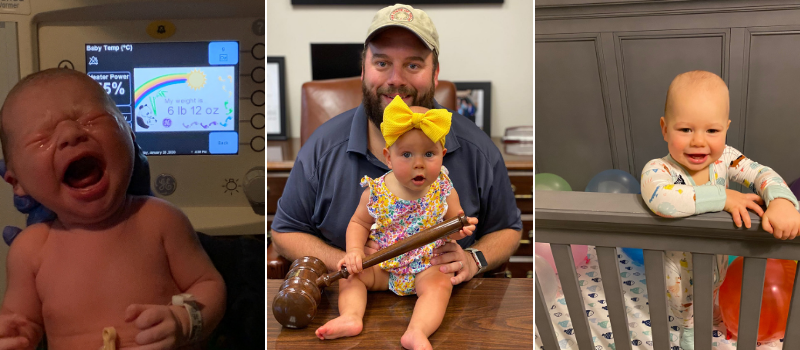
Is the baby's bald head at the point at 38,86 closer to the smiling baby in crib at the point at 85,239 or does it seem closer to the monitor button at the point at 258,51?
the smiling baby in crib at the point at 85,239

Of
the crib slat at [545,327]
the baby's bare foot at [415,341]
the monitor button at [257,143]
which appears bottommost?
the crib slat at [545,327]

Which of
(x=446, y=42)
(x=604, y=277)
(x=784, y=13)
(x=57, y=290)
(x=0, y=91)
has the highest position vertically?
(x=784, y=13)

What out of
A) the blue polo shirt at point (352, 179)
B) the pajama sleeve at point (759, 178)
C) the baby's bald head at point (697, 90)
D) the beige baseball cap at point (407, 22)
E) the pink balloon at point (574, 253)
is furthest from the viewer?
the pink balloon at point (574, 253)

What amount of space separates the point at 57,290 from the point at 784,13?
2.57 m

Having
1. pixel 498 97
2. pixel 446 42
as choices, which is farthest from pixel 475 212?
pixel 498 97

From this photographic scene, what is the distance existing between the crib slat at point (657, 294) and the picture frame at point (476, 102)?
3.69 ft

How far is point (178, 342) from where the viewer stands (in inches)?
26.0

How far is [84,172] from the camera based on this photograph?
1.89 feet

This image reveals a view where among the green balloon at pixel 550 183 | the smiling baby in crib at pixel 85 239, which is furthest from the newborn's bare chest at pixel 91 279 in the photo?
the green balloon at pixel 550 183

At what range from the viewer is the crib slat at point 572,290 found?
1097mm

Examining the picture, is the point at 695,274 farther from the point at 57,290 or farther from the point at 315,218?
the point at 57,290

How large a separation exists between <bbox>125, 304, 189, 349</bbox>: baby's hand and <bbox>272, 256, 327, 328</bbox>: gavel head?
0.12 m

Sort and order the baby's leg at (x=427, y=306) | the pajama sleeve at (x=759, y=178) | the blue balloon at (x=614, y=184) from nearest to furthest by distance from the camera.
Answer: the baby's leg at (x=427, y=306) → the pajama sleeve at (x=759, y=178) → the blue balloon at (x=614, y=184)

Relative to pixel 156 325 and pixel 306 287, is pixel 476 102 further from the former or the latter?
pixel 156 325
